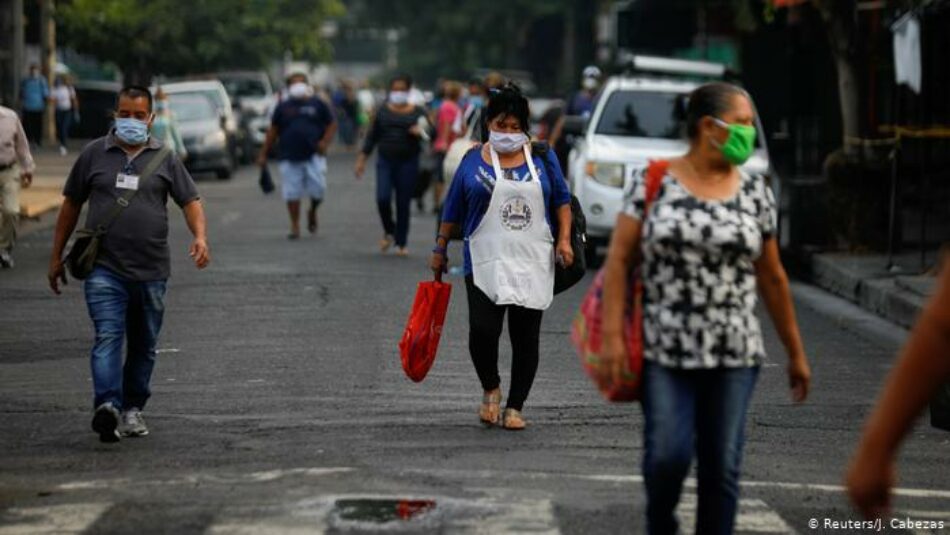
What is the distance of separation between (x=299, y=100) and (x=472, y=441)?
42.7ft

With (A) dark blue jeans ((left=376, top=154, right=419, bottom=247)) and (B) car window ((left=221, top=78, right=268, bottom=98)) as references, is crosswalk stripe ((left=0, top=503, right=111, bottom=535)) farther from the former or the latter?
(B) car window ((left=221, top=78, right=268, bottom=98))

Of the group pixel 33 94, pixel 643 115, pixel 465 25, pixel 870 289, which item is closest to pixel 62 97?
pixel 33 94

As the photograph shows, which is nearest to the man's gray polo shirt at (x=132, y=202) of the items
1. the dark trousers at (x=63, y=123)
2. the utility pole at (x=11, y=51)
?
the utility pole at (x=11, y=51)

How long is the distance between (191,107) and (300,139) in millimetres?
15291

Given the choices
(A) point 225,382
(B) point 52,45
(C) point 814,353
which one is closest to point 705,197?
(A) point 225,382

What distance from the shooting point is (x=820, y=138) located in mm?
31719

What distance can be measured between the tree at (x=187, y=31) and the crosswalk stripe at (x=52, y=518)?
45.8m

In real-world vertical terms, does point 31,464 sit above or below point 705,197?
below

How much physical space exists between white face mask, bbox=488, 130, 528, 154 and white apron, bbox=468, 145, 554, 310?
8 cm

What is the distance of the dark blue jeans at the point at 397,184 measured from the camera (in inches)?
795

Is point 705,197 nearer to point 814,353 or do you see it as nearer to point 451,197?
point 451,197

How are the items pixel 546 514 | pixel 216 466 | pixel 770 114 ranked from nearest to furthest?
pixel 546 514
pixel 216 466
pixel 770 114

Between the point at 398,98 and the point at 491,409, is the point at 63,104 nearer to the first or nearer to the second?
the point at 398,98

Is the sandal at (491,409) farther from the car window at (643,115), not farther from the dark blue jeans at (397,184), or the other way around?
the car window at (643,115)
